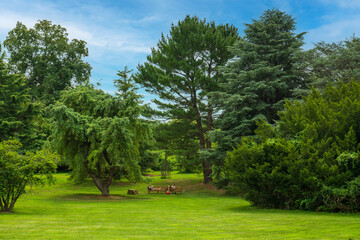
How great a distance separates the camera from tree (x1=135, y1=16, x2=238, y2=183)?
31.8 meters

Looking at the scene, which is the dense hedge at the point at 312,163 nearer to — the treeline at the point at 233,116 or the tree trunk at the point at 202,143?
the treeline at the point at 233,116

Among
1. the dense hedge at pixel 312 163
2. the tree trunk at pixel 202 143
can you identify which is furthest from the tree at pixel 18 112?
the dense hedge at pixel 312 163

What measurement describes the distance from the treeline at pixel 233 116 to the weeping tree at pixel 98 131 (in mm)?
73

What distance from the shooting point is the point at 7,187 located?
14094 millimetres

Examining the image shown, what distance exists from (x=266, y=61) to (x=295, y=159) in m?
12.7

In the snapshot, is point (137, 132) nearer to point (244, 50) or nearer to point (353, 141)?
point (244, 50)

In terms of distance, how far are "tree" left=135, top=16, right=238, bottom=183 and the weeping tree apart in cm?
869

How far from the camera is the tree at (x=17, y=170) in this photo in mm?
13836

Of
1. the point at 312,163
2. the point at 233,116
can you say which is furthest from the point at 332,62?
the point at 312,163

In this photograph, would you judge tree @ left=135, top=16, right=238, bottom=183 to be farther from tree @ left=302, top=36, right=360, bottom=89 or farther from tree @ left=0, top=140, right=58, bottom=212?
tree @ left=0, top=140, right=58, bottom=212

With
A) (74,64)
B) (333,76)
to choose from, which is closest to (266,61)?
(333,76)

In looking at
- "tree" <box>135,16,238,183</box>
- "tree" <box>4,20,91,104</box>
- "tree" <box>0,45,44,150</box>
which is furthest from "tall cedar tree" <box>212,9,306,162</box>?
"tree" <box>4,20,91,104</box>

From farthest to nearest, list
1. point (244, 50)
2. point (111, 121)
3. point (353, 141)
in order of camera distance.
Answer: point (244, 50) < point (111, 121) < point (353, 141)

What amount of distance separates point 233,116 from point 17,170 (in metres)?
15.7
